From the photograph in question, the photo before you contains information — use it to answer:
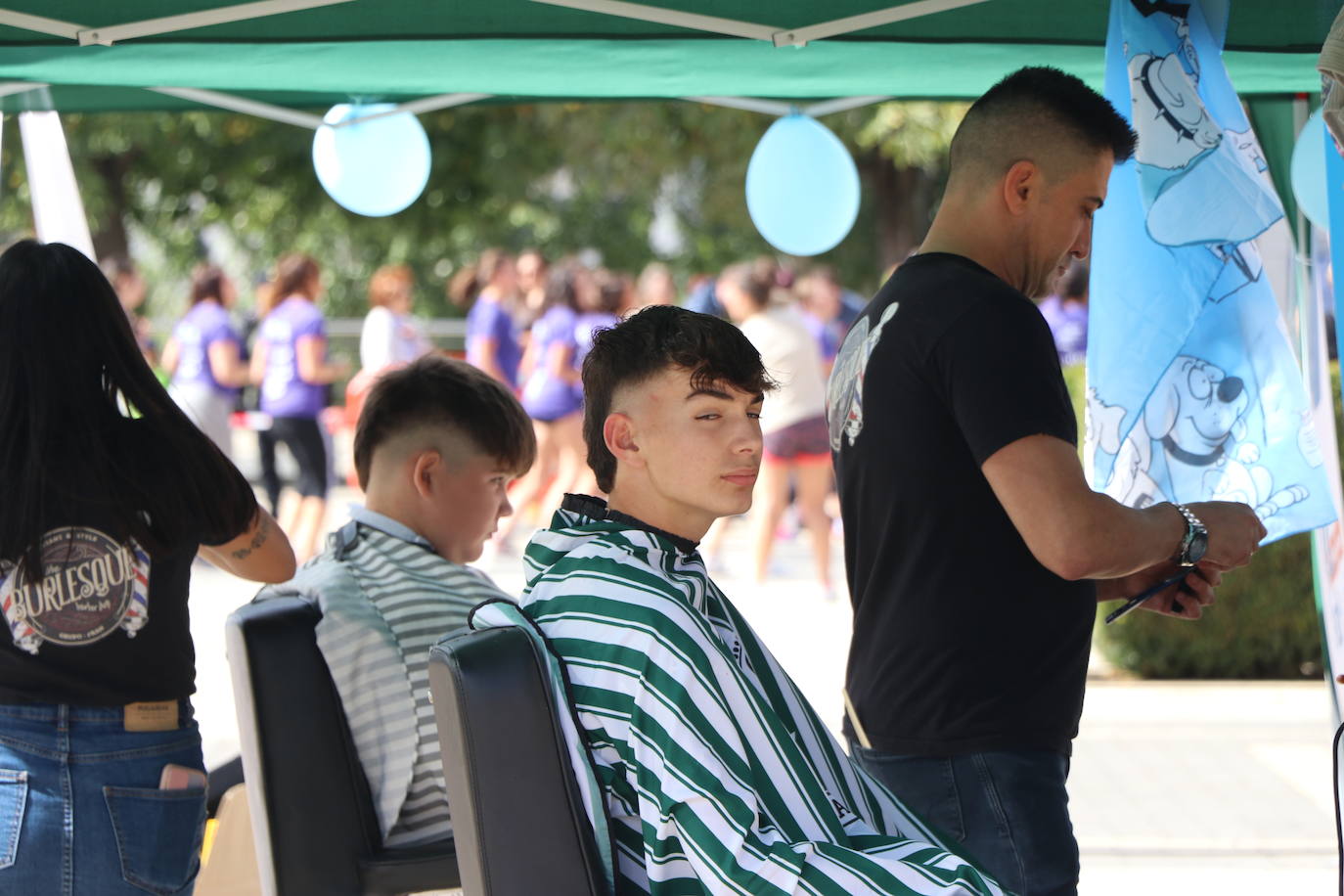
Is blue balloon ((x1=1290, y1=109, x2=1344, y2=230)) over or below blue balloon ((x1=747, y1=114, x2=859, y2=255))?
below

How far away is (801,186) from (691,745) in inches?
140

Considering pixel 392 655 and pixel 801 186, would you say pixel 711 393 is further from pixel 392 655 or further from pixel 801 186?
pixel 801 186

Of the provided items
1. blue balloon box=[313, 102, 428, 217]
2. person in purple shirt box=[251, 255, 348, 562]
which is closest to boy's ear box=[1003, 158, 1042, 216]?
blue balloon box=[313, 102, 428, 217]

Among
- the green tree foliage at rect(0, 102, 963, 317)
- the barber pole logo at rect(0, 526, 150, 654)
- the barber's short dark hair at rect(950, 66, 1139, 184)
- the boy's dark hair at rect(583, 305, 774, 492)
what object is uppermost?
the green tree foliage at rect(0, 102, 963, 317)

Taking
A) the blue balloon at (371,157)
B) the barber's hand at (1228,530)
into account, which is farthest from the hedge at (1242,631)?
the barber's hand at (1228,530)

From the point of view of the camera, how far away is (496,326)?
1022 cm

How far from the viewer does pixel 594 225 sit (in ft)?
75.9

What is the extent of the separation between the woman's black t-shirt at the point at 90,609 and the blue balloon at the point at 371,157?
2236mm

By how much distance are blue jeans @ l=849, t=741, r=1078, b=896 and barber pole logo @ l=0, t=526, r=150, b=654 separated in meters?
1.25

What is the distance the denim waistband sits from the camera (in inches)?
92.6

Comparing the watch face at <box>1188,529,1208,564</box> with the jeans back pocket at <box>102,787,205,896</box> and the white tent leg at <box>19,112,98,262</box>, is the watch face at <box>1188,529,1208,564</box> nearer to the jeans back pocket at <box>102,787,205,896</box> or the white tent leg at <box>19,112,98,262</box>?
the jeans back pocket at <box>102,787,205,896</box>

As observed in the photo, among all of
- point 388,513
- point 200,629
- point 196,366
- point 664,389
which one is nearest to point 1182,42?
point 664,389

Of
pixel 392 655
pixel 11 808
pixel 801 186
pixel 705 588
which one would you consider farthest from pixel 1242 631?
pixel 11 808

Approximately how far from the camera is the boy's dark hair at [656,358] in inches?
79.0
